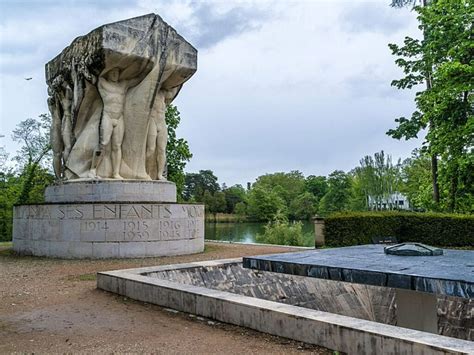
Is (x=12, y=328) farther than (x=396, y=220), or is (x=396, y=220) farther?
(x=396, y=220)

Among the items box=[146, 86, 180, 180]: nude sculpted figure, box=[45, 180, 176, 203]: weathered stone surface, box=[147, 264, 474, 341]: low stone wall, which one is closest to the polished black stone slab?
box=[147, 264, 474, 341]: low stone wall

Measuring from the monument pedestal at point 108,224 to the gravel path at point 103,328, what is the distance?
3.64 m

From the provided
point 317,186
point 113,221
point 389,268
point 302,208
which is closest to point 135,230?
point 113,221

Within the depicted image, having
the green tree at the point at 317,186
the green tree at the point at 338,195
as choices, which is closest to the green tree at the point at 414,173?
the green tree at the point at 338,195

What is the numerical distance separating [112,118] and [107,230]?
11.3ft

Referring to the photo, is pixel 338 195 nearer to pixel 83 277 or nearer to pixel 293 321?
pixel 83 277

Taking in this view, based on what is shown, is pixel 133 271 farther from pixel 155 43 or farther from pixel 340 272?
pixel 155 43

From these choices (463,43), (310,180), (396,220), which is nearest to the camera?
(396,220)

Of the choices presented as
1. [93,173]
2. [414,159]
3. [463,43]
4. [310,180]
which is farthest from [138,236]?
[310,180]

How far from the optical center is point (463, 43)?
1772 cm

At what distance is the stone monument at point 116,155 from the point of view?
1181 cm

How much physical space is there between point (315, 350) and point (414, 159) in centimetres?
4835

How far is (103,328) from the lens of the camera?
5203mm

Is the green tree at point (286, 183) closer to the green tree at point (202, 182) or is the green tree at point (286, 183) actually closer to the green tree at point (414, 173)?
the green tree at point (202, 182)
